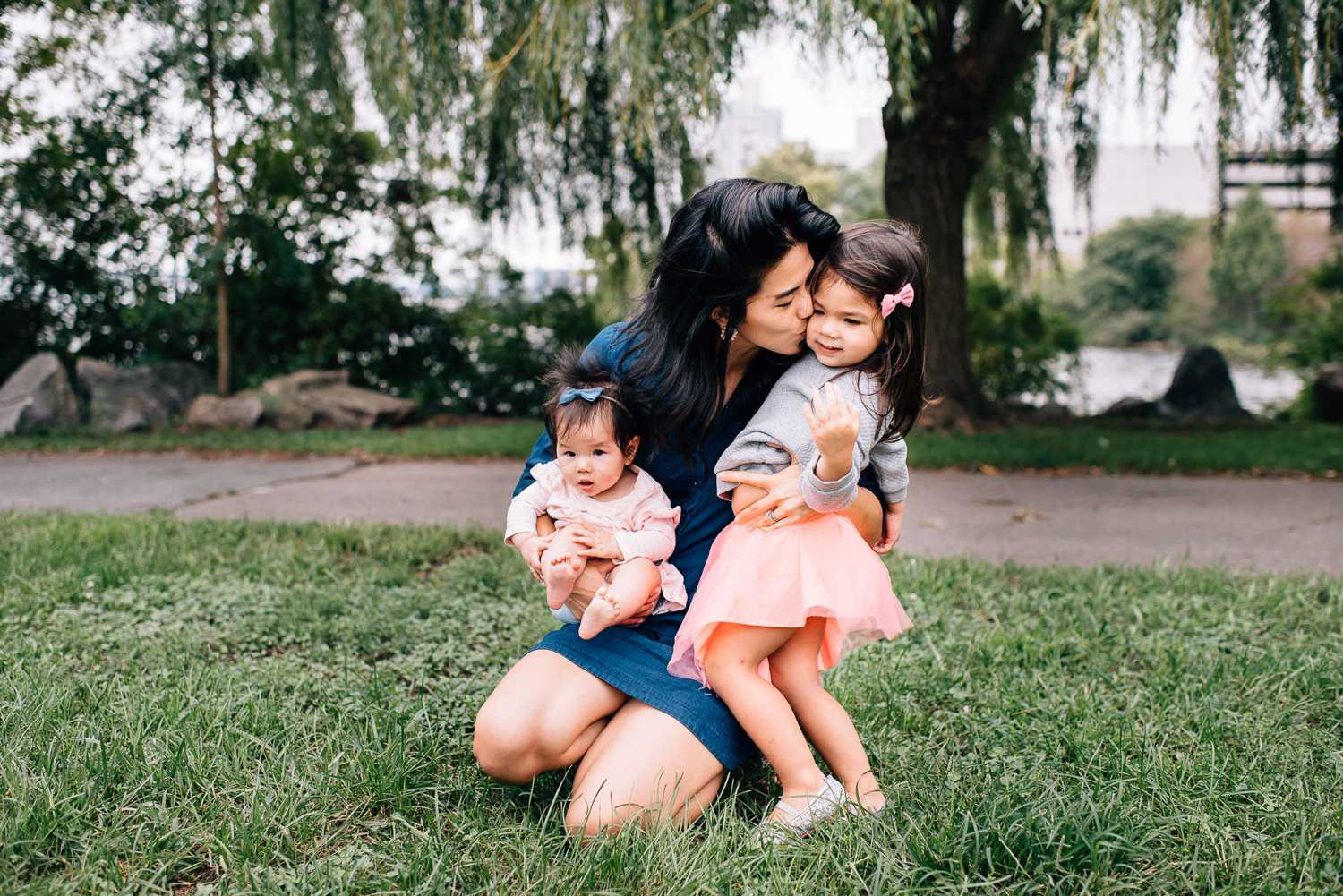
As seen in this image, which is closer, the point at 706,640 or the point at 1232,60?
the point at 706,640

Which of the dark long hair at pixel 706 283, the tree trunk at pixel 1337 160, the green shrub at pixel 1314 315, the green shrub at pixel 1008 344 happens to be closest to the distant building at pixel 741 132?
the green shrub at pixel 1008 344

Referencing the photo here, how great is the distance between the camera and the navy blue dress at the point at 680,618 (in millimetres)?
2055

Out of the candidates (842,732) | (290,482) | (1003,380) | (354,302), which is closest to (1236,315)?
(1003,380)

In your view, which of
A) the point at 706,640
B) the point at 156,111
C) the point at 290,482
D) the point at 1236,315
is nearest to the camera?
the point at 706,640

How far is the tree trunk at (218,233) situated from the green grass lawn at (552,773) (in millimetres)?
5117

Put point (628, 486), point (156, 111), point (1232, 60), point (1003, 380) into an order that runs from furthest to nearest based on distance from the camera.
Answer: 1. point (1003, 380)
2. point (156, 111)
3. point (1232, 60)
4. point (628, 486)

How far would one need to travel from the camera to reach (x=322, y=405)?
8227 mm

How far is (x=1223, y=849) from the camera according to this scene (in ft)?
5.96

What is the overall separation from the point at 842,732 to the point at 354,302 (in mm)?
7884

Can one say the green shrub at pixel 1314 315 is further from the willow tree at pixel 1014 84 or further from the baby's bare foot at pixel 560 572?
the baby's bare foot at pixel 560 572

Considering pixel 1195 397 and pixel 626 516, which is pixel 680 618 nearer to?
pixel 626 516

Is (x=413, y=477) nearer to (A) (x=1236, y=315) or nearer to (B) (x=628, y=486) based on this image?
(B) (x=628, y=486)

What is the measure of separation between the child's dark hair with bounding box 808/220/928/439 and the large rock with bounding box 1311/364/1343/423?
9.21m

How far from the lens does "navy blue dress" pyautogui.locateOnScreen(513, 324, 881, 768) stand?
205cm
